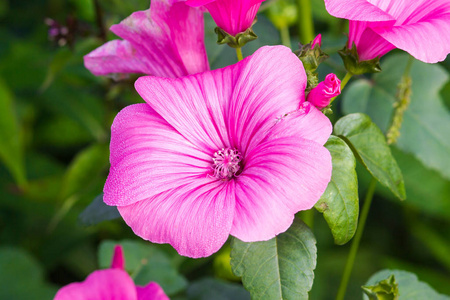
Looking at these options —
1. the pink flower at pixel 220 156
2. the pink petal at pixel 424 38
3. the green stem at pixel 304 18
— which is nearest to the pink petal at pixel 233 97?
the pink flower at pixel 220 156

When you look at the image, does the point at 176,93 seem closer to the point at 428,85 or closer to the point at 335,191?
the point at 335,191

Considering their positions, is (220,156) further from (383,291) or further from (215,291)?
(215,291)

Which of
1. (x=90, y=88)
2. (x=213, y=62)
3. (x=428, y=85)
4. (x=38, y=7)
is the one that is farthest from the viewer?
(x=38, y=7)

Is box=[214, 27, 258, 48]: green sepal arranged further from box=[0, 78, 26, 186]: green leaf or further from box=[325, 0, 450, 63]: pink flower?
box=[0, 78, 26, 186]: green leaf

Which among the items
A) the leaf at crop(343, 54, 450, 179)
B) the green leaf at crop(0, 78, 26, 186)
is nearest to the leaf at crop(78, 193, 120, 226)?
the leaf at crop(343, 54, 450, 179)

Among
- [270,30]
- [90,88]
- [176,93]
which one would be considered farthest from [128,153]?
[90,88]

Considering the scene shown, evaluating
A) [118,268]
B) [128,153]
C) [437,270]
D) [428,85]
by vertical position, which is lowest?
[437,270]
